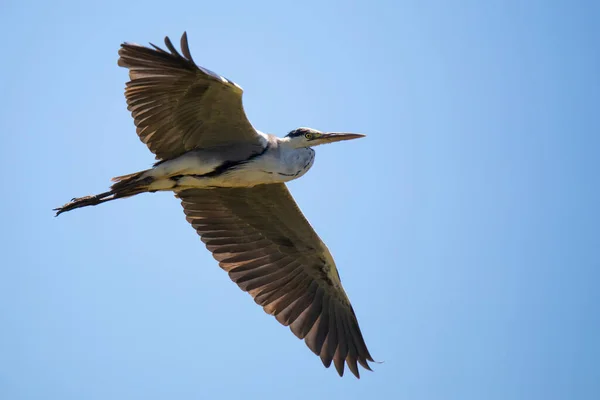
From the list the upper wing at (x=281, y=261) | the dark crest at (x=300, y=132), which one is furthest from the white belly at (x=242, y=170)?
the upper wing at (x=281, y=261)

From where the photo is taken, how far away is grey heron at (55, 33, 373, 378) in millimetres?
8305

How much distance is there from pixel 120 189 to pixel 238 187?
1.31 metres

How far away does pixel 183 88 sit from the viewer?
8.28m

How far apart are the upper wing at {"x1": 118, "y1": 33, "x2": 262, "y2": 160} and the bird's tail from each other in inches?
13.0

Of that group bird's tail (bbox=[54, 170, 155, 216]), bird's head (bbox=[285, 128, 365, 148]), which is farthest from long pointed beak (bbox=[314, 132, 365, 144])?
bird's tail (bbox=[54, 170, 155, 216])

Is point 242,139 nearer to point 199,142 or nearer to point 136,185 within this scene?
point 199,142

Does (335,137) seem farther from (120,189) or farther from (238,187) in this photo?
(120,189)

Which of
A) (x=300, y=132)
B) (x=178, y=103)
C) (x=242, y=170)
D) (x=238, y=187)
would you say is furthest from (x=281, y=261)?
(x=178, y=103)

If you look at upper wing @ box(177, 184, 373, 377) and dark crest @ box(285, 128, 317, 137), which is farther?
upper wing @ box(177, 184, 373, 377)

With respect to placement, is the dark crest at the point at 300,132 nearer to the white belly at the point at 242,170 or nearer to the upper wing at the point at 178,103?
the white belly at the point at 242,170

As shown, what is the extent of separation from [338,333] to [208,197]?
6.93ft

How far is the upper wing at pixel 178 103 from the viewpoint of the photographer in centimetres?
812

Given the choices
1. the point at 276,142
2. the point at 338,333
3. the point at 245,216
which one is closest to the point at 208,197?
the point at 245,216

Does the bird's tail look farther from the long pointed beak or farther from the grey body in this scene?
the long pointed beak
